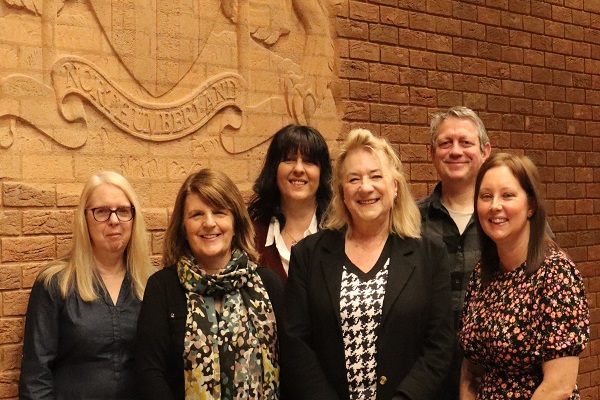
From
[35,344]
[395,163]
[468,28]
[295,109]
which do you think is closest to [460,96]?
[468,28]

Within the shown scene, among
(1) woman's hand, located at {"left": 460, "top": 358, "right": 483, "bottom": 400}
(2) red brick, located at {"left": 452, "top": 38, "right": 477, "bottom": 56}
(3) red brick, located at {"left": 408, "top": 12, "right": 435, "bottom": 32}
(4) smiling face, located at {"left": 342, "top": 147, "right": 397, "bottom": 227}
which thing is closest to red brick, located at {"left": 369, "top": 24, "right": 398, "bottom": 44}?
(3) red brick, located at {"left": 408, "top": 12, "right": 435, "bottom": 32}

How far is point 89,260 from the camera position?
3055mm

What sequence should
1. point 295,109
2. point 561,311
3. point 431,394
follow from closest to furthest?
1. point 561,311
2. point 431,394
3. point 295,109

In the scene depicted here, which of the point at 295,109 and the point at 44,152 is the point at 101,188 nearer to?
the point at 44,152

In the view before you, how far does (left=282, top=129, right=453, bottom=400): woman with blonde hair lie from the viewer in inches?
107

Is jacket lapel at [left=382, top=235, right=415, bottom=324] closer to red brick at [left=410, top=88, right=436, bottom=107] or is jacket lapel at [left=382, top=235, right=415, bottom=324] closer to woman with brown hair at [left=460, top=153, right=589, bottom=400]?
woman with brown hair at [left=460, top=153, right=589, bottom=400]

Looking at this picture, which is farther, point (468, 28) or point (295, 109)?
point (468, 28)

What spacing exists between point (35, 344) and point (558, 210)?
384 cm

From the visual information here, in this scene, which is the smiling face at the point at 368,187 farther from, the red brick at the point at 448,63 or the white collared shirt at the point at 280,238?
the red brick at the point at 448,63

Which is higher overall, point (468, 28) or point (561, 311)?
point (468, 28)

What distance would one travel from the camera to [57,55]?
3.49 m

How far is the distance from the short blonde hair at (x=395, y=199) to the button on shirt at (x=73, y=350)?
0.87 metres

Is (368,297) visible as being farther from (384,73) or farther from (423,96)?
(423,96)

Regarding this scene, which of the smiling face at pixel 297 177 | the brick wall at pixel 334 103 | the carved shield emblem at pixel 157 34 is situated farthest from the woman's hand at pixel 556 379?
the carved shield emblem at pixel 157 34
